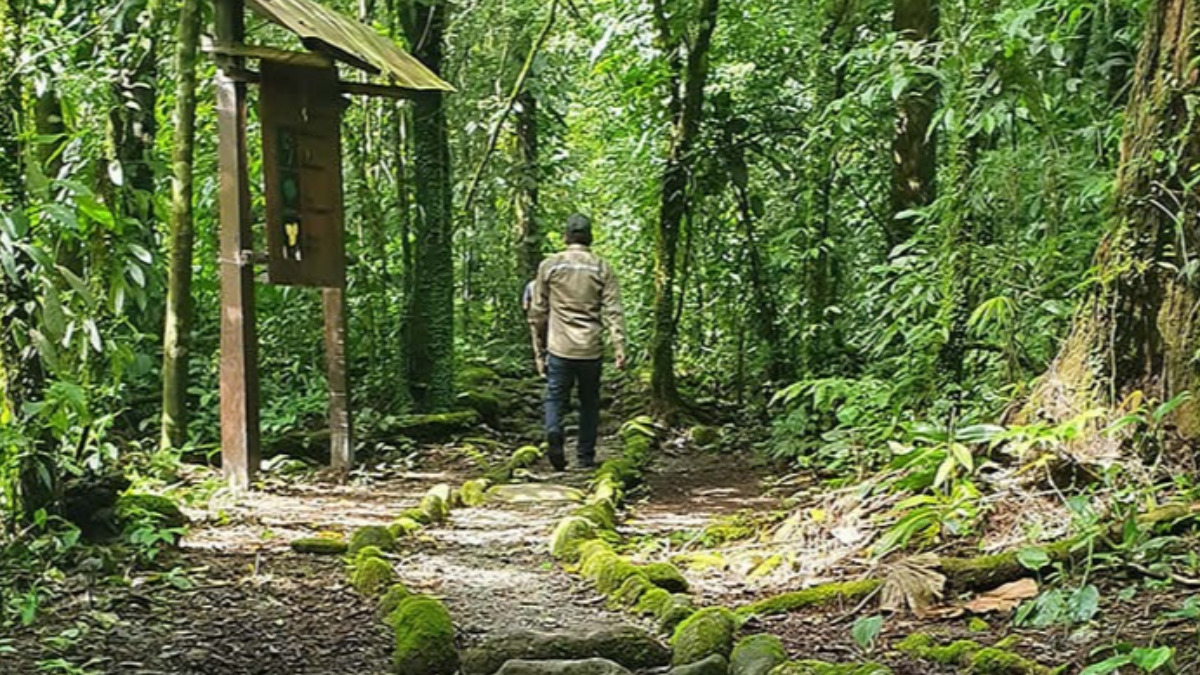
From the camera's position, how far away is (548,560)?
5.62 m

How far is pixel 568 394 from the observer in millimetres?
8508

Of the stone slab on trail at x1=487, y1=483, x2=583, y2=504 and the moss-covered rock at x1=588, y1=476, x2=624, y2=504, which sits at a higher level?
the moss-covered rock at x1=588, y1=476, x2=624, y2=504

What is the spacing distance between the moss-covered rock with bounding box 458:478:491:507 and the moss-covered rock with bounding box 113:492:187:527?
187 cm

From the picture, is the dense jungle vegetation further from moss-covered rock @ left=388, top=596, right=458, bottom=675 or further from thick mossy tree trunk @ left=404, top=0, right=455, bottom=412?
moss-covered rock @ left=388, top=596, right=458, bottom=675

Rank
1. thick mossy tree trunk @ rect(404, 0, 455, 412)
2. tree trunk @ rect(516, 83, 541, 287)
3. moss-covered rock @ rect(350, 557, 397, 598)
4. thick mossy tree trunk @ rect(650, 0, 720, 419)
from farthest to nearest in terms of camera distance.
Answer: tree trunk @ rect(516, 83, 541, 287)
thick mossy tree trunk @ rect(404, 0, 455, 412)
thick mossy tree trunk @ rect(650, 0, 720, 419)
moss-covered rock @ rect(350, 557, 397, 598)

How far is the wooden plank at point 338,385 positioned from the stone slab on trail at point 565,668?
14.2 ft

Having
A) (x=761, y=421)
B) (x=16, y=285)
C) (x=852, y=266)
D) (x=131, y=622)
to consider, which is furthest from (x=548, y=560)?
(x=852, y=266)

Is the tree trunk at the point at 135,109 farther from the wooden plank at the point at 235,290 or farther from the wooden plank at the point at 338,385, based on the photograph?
the wooden plank at the point at 338,385

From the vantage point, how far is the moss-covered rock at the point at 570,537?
557 cm

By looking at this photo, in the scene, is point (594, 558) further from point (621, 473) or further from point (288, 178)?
point (288, 178)

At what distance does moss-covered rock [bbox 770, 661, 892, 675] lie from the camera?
10.5ft

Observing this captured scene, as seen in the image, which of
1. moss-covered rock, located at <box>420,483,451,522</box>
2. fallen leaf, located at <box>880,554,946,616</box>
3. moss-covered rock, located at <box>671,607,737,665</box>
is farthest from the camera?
moss-covered rock, located at <box>420,483,451,522</box>

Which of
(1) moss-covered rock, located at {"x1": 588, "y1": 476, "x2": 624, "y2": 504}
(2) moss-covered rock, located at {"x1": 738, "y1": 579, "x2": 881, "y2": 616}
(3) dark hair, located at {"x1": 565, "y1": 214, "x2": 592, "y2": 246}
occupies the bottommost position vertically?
(1) moss-covered rock, located at {"x1": 588, "y1": 476, "x2": 624, "y2": 504}

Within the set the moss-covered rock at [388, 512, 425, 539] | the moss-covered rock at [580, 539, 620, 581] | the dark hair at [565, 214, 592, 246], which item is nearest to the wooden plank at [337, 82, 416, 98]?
the dark hair at [565, 214, 592, 246]
